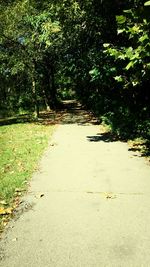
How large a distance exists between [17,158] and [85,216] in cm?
528

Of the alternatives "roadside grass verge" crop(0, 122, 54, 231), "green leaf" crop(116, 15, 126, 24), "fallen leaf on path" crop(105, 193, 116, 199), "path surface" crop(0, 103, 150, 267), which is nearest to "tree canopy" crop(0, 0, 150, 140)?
"green leaf" crop(116, 15, 126, 24)

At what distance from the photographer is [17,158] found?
1121 cm

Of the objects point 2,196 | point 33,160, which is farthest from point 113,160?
point 2,196

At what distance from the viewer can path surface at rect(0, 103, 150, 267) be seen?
506 cm

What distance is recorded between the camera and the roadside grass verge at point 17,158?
764cm

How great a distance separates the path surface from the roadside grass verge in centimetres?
35

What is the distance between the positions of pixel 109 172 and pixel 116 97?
7989 mm

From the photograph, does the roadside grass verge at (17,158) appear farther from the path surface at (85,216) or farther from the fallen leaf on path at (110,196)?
the fallen leaf on path at (110,196)

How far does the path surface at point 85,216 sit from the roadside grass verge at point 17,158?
0.35 m

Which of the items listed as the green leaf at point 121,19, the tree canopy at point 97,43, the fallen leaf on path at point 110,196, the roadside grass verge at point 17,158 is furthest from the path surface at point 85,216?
the green leaf at point 121,19

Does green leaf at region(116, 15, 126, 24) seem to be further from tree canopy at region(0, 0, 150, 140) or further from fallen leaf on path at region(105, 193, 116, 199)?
fallen leaf on path at region(105, 193, 116, 199)

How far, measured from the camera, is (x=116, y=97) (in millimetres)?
16500

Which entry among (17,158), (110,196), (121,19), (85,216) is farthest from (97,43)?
(85,216)

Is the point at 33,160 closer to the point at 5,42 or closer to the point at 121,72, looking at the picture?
the point at 121,72
